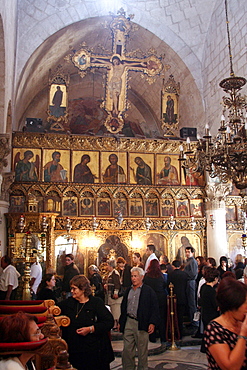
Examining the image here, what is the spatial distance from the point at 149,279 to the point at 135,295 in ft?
6.56

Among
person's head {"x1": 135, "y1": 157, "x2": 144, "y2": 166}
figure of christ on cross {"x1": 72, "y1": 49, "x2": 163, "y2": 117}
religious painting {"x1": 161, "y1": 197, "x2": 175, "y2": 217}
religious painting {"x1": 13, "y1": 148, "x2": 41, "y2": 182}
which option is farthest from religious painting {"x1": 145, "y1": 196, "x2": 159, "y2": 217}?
religious painting {"x1": 13, "y1": 148, "x2": 41, "y2": 182}

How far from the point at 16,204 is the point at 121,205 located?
3.70 meters

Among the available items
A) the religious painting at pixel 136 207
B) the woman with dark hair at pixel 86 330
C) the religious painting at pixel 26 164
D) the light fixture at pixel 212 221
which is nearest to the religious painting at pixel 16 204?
the religious painting at pixel 26 164

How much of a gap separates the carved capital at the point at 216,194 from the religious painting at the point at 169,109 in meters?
2.88

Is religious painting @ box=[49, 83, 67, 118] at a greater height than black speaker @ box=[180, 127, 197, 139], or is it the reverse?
religious painting @ box=[49, 83, 67, 118]

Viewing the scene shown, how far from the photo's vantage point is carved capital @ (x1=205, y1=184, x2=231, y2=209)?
50.0 ft

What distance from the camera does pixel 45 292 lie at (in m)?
5.82

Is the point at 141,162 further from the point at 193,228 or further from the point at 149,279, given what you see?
the point at 149,279

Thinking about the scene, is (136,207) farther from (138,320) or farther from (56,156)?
(138,320)

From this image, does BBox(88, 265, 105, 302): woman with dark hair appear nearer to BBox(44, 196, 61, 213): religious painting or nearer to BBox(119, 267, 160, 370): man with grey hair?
BBox(119, 267, 160, 370): man with grey hair

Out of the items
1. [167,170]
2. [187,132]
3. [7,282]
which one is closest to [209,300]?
[7,282]

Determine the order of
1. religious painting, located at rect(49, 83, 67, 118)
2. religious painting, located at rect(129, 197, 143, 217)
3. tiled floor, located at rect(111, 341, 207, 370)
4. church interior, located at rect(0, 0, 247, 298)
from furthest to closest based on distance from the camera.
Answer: religious painting, located at rect(129, 197, 143, 217) < religious painting, located at rect(49, 83, 67, 118) < church interior, located at rect(0, 0, 247, 298) < tiled floor, located at rect(111, 341, 207, 370)

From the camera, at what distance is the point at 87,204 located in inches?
571

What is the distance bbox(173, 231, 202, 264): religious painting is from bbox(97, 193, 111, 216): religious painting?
8.64 ft
